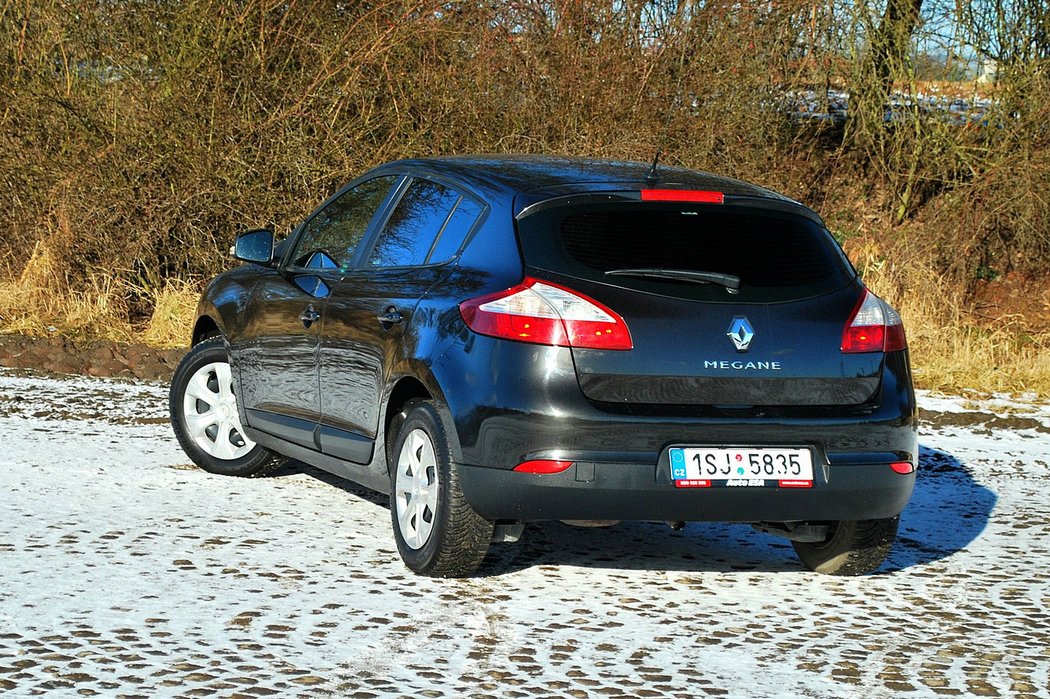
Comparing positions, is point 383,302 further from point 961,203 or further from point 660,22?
point 961,203

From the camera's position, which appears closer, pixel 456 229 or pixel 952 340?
pixel 456 229

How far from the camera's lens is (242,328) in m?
8.42

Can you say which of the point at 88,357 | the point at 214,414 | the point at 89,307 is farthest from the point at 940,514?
the point at 89,307

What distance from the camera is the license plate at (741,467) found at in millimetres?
5984

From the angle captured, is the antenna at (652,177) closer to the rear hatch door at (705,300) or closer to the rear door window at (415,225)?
the rear hatch door at (705,300)

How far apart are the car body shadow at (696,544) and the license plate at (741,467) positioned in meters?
0.95

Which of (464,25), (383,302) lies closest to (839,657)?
(383,302)

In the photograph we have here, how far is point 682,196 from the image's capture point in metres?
6.39

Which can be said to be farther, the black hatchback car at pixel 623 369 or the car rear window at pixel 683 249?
the car rear window at pixel 683 249

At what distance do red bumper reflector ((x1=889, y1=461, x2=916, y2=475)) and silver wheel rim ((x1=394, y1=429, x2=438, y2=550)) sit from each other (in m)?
1.80

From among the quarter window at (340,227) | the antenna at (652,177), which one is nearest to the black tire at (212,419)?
the quarter window at (340,227)

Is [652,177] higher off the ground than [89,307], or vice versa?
[652,177]

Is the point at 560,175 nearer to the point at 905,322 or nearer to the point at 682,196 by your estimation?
the point at 682,196

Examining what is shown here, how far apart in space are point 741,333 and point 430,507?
1417mm
